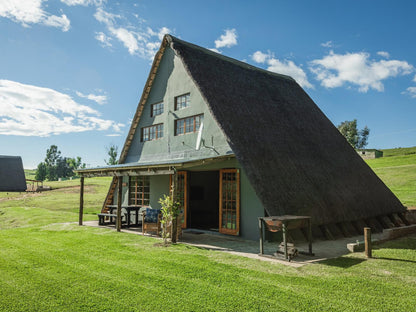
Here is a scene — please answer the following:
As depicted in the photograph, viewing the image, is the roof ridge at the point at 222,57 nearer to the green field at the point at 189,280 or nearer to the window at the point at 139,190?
the window at the point at 139,190

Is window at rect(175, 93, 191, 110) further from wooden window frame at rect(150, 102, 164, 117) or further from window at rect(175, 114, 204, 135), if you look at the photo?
wooden window frame at rect(150, 102, 164, 117)

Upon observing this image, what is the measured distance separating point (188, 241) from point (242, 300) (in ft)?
16.6

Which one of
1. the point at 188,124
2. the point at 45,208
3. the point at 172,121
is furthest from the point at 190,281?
the point at 45,208

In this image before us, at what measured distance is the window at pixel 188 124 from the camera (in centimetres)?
1165

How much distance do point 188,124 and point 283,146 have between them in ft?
13.0

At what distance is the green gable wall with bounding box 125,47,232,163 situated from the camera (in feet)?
35.9

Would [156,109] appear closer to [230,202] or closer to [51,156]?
[230,202]

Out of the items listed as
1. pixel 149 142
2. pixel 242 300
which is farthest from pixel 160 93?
pixel 242 300

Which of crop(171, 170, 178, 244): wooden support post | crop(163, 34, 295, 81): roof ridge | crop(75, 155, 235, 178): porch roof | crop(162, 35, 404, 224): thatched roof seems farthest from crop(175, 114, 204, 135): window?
crop(171, 170, 178, 244): wooden support post

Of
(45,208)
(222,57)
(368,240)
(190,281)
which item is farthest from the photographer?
(45,208)

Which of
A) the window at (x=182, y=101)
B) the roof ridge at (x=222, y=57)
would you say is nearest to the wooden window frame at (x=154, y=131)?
the window at (x=182, y=101)

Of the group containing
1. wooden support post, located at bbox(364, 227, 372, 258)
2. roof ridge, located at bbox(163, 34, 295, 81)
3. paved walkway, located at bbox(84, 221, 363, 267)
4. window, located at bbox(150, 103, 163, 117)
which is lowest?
paved walkway, located at bbox(84, 221, 363, 267)

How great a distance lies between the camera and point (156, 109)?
13945mm

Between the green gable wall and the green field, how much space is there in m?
4.27
